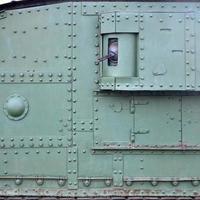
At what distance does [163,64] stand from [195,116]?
2.63ft

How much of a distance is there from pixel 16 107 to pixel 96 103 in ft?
3.32

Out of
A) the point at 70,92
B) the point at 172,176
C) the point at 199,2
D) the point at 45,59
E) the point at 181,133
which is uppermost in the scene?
the point at 199,2

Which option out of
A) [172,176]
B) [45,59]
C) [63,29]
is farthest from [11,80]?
[172,176]

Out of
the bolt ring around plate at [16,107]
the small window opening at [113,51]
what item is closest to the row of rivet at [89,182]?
the bolt ring around plate at [16,107]

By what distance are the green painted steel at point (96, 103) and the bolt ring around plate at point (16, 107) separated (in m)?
0.01

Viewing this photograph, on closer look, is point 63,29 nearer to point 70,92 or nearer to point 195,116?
point 70,92

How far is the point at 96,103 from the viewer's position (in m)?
5.56

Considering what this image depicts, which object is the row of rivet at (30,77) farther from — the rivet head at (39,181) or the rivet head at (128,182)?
the rivet head at (128,182)

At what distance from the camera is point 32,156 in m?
5.58

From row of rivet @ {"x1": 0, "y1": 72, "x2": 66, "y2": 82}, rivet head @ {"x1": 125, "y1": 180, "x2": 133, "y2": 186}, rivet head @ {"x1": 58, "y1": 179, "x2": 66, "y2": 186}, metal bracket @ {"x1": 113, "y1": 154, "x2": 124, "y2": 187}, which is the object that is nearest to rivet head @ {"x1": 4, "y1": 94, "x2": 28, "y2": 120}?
row of rivet @ {"x1": 0, "y1": 72, "x2": 66, "y2": 82}

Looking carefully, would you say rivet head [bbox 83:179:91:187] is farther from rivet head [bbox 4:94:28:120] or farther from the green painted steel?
rivet head [bbox 4:94:28:120]

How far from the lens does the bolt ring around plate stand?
558 cm

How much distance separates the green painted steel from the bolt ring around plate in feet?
0.04

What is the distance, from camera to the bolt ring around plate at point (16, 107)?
5.58 m
